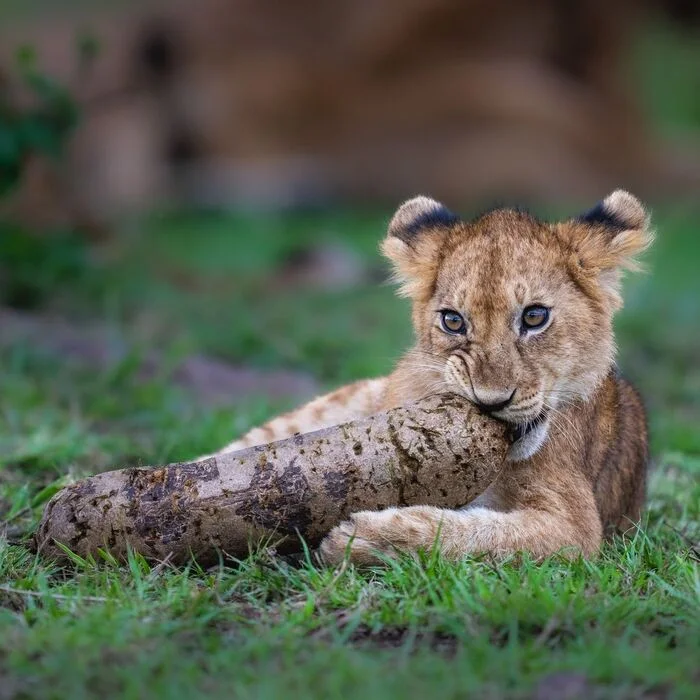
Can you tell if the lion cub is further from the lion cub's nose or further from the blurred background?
the blurred background

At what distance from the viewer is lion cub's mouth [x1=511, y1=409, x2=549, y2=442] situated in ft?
15.0

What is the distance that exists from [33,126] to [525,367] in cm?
581

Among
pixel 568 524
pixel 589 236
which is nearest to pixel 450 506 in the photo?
pixel 568 524

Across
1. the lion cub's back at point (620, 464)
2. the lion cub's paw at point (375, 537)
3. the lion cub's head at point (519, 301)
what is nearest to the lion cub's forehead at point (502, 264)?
the lion cub's head at point (519, 301)

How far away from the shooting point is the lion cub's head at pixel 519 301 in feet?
14.8

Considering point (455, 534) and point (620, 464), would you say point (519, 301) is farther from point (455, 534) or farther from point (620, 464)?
point (620, 464)

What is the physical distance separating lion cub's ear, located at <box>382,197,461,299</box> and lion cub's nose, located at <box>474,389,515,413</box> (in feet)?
2.97

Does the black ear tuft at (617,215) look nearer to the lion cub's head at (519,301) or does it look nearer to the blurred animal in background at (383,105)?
the lion cub's head at (519,301)

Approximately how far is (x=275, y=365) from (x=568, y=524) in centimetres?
471

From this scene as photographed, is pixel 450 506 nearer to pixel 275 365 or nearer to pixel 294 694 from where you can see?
pixel 294 694

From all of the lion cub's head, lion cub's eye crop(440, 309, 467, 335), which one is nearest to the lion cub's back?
the lion cub's head

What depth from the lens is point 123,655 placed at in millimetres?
3389

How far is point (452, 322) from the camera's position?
4.80 m

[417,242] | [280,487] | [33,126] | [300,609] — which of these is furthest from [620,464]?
[33,126]
